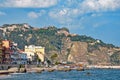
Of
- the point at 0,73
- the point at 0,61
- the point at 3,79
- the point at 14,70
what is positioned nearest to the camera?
the point at 3,79

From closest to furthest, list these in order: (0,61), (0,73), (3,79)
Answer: (3,79)
(0,73)
(0,61)

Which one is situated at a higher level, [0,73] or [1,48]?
[1,48]

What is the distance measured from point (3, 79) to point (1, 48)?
274 ft

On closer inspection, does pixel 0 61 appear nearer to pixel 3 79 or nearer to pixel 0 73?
pixel 0 73

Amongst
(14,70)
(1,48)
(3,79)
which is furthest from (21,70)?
(3,79)

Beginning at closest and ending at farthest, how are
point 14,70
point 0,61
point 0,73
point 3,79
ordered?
point 3,79 < point 0,73 < point 14,70 < point 0,61

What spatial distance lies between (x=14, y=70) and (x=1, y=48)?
29.4 m

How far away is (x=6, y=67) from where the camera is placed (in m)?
180

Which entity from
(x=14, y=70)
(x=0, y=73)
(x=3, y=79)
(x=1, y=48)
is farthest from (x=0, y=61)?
(x=3, y=79)

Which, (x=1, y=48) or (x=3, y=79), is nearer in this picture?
(x=3, y=79)

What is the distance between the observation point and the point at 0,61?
189 metres

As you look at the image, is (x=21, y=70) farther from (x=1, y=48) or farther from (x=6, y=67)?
(x=1, y=48)

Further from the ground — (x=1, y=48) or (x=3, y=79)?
(x=1, y=48)

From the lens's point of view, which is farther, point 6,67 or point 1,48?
point 1,48
